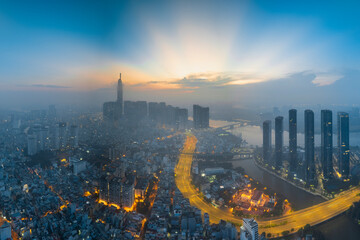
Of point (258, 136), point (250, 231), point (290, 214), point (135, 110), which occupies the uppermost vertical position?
point (135, 110)

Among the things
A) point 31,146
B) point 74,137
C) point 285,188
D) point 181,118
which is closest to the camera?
point 285,188

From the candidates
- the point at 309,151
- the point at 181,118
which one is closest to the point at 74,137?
the point at 181,118

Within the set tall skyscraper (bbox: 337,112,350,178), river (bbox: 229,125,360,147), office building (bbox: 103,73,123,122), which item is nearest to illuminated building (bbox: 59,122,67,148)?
office building (bbox: 103,73,123,122)

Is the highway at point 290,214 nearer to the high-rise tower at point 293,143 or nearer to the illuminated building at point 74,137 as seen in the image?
the high-rise tower at point 293,143

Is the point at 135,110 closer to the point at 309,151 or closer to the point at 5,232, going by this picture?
the point at 309,151

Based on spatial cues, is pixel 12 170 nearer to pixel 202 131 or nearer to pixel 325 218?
pixel 325 218

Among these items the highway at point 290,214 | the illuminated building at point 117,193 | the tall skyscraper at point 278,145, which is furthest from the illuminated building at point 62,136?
the tall skyscraper at point 278,145
